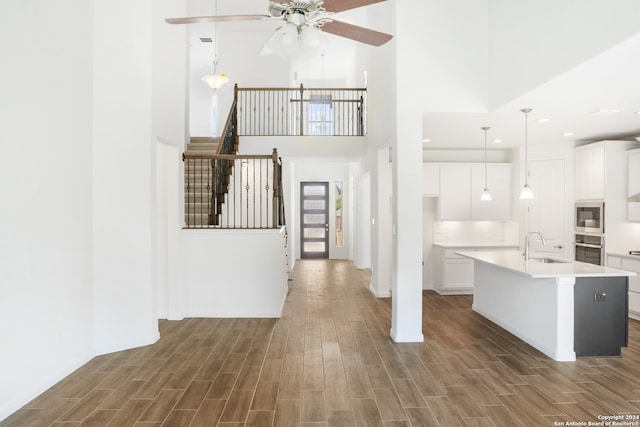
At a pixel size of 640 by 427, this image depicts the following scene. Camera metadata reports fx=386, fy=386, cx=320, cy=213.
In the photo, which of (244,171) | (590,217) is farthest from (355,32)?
(244,171)

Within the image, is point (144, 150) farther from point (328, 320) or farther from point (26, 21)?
point (328, 320)

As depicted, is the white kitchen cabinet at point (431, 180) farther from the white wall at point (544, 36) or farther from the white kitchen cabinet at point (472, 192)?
the white wall at point (544, 36)

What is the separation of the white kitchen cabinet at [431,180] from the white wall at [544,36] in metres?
2.69

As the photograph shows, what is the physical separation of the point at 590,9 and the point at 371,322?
13.1 ft

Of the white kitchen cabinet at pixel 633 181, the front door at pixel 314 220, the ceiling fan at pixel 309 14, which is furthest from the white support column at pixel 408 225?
the front door at pixel 314 220

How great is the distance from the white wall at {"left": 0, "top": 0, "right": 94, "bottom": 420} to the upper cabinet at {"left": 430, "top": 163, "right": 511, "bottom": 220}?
5.47m

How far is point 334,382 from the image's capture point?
3.38m

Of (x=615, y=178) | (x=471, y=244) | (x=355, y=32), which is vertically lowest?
(x=471, y=244)

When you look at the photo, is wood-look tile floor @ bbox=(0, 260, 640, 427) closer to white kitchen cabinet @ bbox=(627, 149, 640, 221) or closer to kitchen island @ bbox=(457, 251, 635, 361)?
kitchen island @ bbox=(457, 251, 635, 361)

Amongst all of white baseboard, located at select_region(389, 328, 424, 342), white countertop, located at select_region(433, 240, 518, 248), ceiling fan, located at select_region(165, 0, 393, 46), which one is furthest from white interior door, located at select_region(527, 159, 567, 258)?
ceiling fan, located at select_region(165, 0, 393, 46)

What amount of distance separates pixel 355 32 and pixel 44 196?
9.59 feet

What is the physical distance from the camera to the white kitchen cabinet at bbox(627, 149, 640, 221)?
5406 millimetres

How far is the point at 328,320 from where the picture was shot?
208 inches

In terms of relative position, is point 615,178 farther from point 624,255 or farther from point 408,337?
point 408,337
